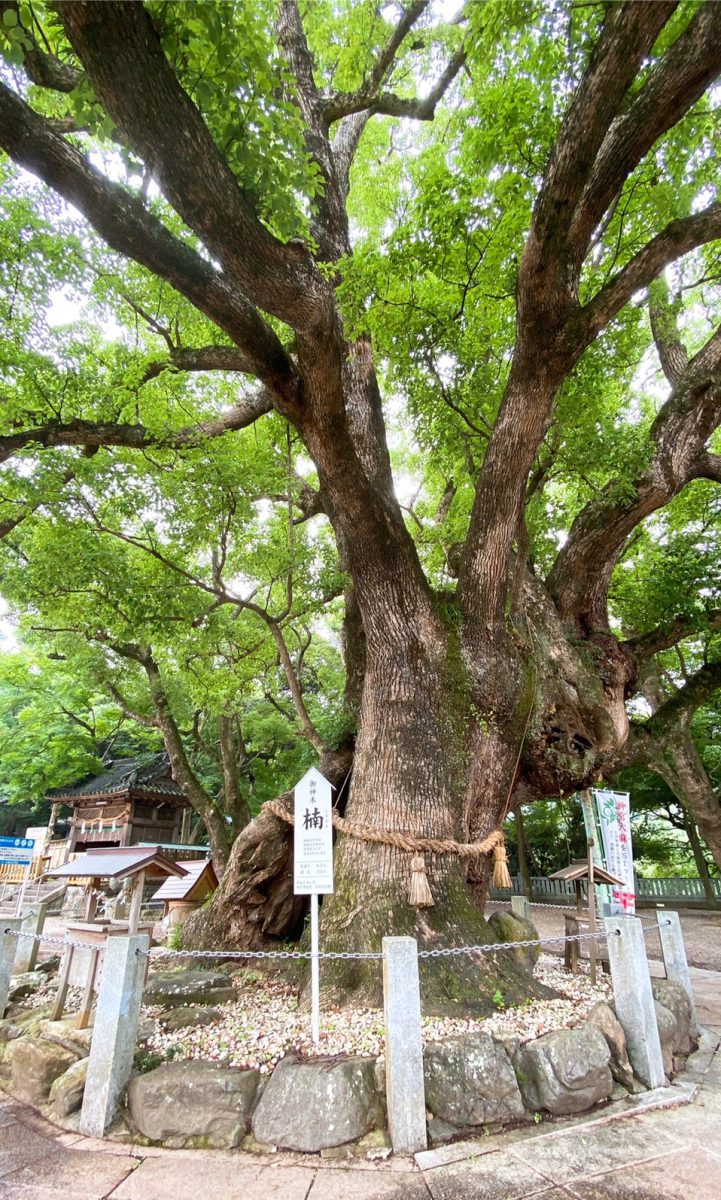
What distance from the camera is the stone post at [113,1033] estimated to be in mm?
2850

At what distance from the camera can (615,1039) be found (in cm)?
332

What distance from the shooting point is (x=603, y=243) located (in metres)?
6.01

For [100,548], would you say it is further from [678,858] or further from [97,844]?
[678,858]

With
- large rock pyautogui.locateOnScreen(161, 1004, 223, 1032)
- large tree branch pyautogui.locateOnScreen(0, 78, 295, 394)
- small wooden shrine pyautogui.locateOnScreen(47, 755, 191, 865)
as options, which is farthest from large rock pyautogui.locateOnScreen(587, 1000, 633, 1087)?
small wooden shrine pyautogui.locateOnScreen(47, 755, 191, 865)

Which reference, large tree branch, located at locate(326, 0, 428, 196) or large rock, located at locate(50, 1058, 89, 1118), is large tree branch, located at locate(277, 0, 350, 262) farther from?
large rock, located at locate(50, 1058, 89, 1118)

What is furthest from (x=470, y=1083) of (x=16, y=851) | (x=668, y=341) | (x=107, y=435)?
(x=16, y=851)

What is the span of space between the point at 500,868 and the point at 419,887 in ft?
3.02

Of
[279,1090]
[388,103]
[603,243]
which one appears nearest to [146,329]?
[388,103]

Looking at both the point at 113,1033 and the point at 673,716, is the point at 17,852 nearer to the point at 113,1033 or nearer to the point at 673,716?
the point at 113,1033

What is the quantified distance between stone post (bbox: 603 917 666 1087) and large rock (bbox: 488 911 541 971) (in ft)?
3.61

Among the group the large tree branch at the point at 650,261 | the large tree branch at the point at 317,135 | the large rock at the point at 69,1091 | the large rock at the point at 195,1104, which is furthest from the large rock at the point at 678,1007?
the large tree branch at the point at 317,135

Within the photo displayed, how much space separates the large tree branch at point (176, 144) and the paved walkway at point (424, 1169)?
4.49 meters

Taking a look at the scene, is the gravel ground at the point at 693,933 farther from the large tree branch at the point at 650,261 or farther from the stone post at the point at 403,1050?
the large tree branch at the point at 650,261

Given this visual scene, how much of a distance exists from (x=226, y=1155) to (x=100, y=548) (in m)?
5.49
